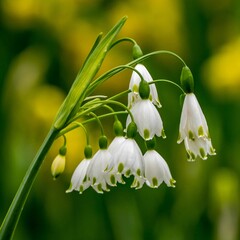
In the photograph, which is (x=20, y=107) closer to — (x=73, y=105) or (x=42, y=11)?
(x=42, y=11)

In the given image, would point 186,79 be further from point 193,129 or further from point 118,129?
point 118,129

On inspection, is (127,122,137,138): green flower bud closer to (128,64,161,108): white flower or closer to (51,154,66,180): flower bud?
(128,64,161,108): white flower

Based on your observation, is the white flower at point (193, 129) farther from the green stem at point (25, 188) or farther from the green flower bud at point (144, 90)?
the green stem at point (25, 188)

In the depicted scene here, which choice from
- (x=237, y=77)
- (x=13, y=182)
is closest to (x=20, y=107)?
(x=13, y=182)

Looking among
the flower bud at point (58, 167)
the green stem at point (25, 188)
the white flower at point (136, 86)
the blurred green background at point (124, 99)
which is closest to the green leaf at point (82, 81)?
the green stem at point (25, 188)

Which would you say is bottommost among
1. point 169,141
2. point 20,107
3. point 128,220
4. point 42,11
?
point 128,220

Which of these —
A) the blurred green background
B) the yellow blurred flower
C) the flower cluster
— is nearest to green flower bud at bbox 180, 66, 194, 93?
the flower cluster
